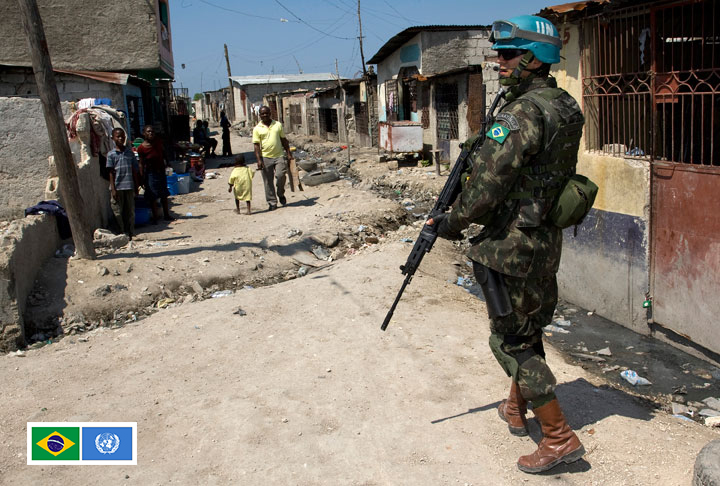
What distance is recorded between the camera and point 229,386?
3648 millimetres

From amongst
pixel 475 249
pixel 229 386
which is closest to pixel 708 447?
pixel 475 249

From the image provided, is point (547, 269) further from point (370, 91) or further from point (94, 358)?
point (370, 91)

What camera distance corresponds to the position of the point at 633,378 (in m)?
4.08

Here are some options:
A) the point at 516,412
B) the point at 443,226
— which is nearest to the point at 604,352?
the point at 516,412

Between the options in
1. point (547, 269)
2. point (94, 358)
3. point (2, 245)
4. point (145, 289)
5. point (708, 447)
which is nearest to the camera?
point (708, 447)

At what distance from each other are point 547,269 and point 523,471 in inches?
34.6

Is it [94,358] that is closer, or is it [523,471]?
[523,471]

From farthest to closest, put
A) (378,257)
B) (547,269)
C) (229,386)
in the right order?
(378,257), (229,386), (547,269)

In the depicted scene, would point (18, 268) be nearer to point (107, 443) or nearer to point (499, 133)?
point (107, 443)

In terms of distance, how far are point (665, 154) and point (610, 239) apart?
0.79 m

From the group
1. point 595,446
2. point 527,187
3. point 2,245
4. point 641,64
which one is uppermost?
point 641,64

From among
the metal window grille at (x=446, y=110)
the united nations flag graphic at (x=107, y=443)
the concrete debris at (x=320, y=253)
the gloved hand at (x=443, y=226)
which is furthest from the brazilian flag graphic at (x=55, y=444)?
the metal window grille at (x=446, y=110)

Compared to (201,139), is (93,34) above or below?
above

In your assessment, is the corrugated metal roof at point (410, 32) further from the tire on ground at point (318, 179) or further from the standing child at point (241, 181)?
the standing child at point (241, 181)
